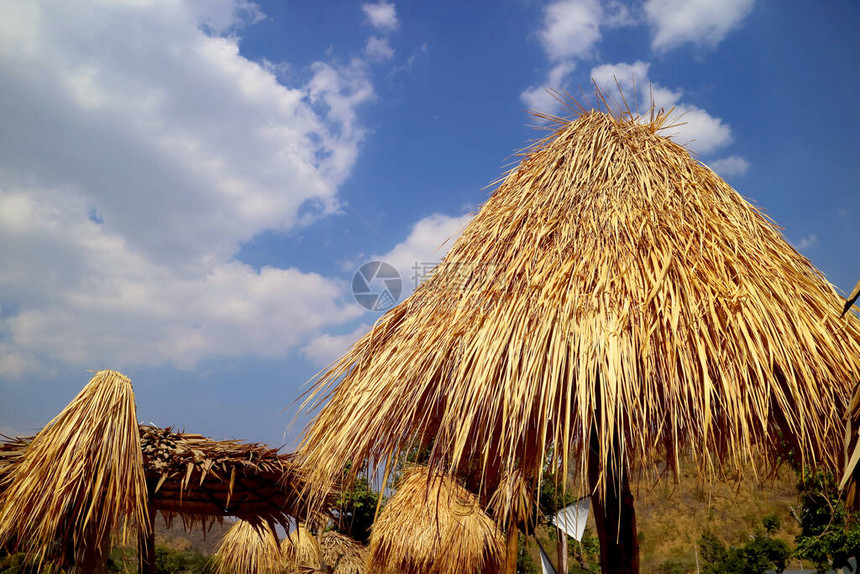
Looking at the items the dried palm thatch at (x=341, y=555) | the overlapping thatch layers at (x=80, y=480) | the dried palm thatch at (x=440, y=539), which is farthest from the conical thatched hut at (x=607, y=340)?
the dried palm thatch at (x=341, y=555)

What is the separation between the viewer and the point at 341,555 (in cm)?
1151

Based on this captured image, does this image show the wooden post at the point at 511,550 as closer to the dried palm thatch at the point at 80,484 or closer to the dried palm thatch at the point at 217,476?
the dried palm thatch at the point at 217,476

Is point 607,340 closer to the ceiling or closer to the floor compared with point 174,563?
closer to the ceiling

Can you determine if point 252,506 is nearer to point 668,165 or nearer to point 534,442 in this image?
point 534,442

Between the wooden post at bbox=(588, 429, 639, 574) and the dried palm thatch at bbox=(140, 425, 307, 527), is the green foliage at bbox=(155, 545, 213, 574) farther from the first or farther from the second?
the wooden post at bbox=(588, 429, 639, 574)

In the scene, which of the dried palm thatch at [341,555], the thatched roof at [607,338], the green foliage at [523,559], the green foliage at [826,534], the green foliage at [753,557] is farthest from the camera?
the green foliage at [523,559]

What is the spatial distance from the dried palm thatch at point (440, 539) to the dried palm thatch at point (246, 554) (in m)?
Answer: 3.68

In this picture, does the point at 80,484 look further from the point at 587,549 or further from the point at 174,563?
the point at 587,549

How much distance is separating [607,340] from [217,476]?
322 centimetres

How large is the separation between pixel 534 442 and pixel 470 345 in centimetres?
64

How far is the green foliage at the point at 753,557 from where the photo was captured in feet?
45.1

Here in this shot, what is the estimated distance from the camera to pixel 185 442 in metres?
4.50

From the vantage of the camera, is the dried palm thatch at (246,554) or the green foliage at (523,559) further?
the green foliage at (523,559)

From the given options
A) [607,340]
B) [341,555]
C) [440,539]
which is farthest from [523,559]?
[607,340]
